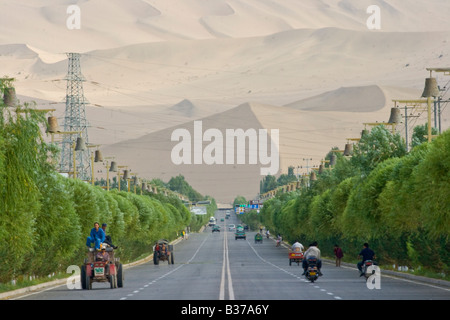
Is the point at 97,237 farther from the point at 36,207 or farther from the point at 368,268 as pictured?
the point at 368,268

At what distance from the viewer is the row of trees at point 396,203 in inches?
1502

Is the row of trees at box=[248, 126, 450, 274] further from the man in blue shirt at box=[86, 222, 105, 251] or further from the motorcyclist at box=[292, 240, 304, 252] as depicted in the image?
the man in blue shirt at box=[86, 222, 105, 251]

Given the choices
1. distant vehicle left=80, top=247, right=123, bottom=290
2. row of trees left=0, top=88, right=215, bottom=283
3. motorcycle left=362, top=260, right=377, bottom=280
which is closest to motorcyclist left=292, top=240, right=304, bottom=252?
row of trees left=0, top=88, right=215, bottom=283

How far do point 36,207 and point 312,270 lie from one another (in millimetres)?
13637

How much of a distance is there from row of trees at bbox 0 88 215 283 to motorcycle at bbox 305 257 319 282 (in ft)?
39.0

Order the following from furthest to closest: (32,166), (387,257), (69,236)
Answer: (387,257)
(69,236)
(32,166)

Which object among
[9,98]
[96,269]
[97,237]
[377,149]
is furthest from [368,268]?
[377,149]

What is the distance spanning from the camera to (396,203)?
48.9 m

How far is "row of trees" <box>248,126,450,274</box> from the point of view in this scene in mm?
38156

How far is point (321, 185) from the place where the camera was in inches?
3969

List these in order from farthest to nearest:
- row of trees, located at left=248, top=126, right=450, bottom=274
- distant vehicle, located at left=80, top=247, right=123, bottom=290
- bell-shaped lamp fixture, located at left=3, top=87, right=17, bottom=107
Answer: distant vehicle, located at left=80, top=247, right=123, bottom=290 < row of trees, located at left=248, top=126, right=450, bottom=274 < bell-shaped lamp fixture, located at left=3, top=87, right=17, bottom=107
